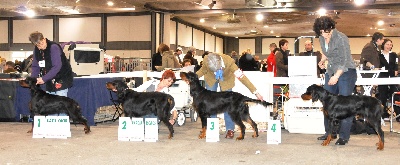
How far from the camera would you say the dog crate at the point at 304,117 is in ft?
16.8

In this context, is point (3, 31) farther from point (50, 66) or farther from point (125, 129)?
point (125, 129)

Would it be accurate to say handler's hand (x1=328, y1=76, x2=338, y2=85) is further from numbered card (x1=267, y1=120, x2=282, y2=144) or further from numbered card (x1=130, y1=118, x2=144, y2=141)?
numbered card (x1=130, y1=118, x2=144, y2=141)

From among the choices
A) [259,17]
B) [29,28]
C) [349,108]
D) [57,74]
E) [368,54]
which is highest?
[259,17]

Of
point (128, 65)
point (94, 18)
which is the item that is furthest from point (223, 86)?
point (94, 18)

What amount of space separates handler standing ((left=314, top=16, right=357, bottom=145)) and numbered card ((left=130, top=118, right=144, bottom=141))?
1.70 m

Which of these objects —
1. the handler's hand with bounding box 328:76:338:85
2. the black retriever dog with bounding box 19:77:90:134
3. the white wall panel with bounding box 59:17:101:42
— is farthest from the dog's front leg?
the white wall panel with bounding box 59:17:101:42

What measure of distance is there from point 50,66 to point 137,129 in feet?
4.00

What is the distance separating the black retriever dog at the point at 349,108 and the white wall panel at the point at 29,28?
47.0ft

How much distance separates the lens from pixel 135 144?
4.26m

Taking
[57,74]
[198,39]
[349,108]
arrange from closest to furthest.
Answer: [349,108] → [57,74] → [198,39]

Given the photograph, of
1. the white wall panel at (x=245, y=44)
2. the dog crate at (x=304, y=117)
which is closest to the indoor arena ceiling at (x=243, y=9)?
the dog crate at (x=304, y=117)

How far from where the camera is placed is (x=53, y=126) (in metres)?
4.61

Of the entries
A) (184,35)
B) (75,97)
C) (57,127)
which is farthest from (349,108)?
(184,35)

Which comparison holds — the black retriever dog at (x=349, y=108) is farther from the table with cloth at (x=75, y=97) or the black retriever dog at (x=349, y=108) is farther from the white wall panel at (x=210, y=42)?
the white wall panel at (x=210, y=42)
